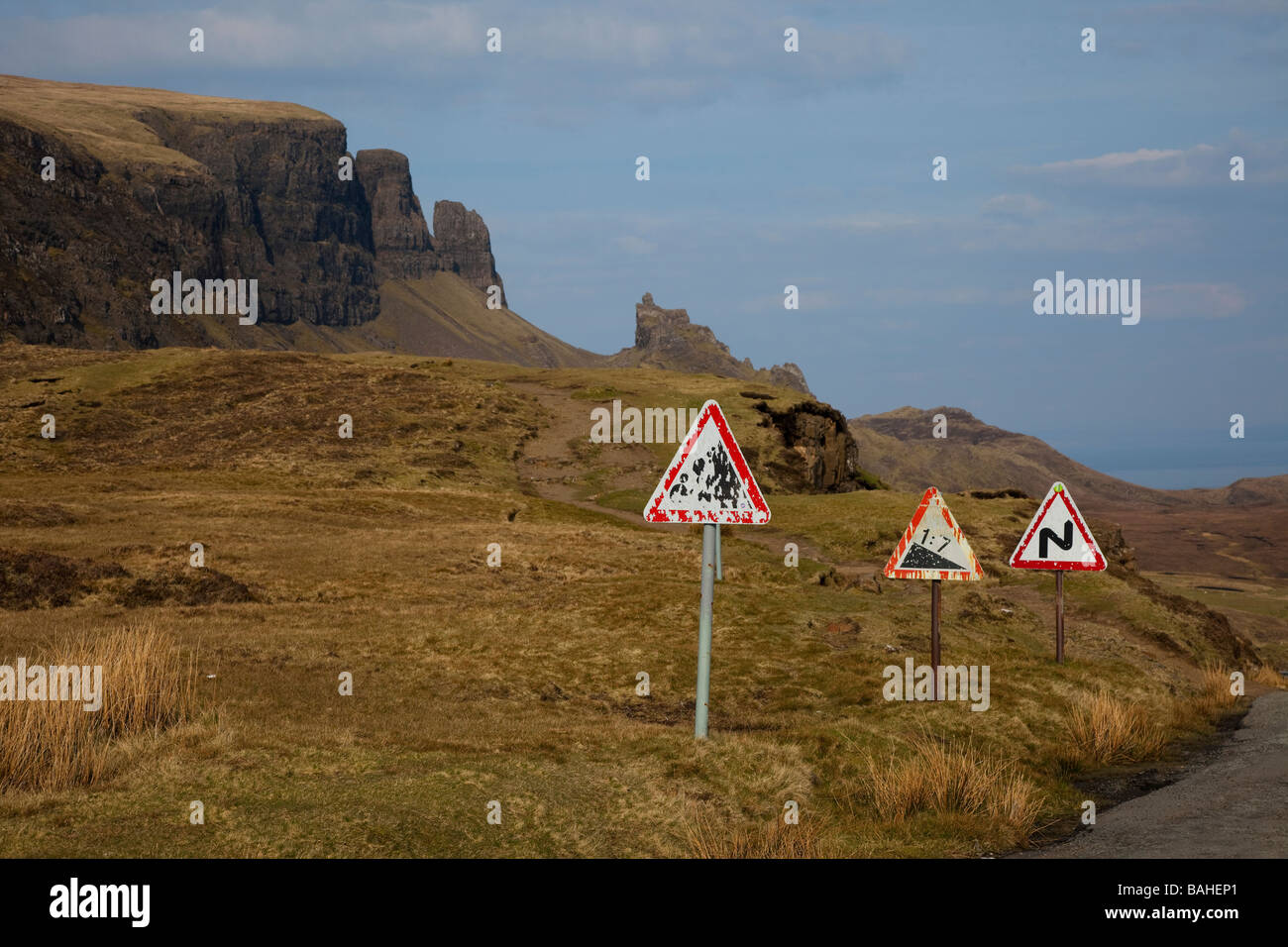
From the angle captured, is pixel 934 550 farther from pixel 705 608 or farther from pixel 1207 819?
pixel 1207 819

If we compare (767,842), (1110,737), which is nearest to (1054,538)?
(1110,737)

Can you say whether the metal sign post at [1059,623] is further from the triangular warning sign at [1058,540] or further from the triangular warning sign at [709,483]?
the triangular warning sign at [709,483]

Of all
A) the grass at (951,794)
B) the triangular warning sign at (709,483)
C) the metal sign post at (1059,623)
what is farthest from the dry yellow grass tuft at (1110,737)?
the triangular warning sign at (709,483)

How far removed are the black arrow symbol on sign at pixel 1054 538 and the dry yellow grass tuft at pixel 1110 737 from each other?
152 inches

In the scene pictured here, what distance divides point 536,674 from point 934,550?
9495 mm

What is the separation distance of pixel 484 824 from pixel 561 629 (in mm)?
17205

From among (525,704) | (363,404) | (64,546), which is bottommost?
(525,704)

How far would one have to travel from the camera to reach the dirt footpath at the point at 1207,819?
10680 mm

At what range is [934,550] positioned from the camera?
19.4 meters

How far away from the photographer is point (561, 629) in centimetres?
2888

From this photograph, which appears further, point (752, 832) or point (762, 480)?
point (762, 480)

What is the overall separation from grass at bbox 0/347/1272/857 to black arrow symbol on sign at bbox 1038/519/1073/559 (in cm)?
263
